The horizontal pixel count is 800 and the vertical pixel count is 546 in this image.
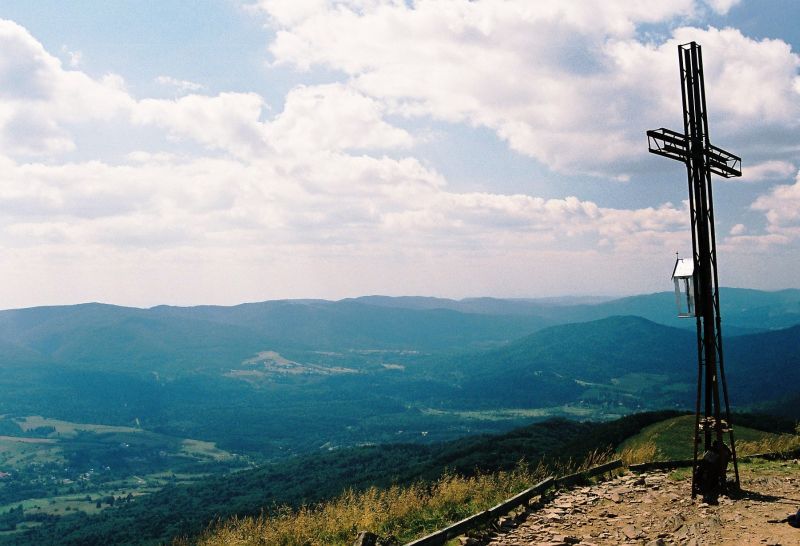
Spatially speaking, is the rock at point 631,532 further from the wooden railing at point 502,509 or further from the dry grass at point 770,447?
the dry grass at point 770,447

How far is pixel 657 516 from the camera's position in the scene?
14.9m

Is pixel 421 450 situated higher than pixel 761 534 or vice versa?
pixel 761 534

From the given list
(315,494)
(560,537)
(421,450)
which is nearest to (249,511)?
(315,494)

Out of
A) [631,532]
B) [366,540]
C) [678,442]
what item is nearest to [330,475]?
[678,442]

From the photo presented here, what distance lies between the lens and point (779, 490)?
16750mm

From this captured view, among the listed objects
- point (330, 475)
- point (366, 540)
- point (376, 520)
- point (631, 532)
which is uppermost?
point (366, 540)

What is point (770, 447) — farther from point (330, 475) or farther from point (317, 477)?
point (317, 477)

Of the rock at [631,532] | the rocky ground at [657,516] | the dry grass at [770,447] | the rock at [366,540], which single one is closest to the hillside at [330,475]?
the dry grass at [770,447]

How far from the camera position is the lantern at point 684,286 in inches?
720

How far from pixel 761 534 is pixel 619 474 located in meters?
7.55

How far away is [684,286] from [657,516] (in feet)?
24.4

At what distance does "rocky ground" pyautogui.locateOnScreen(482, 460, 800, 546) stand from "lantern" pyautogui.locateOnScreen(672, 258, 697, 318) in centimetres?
561

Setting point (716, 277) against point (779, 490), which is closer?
point (779, 490)

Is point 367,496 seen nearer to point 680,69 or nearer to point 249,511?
point 680,69
